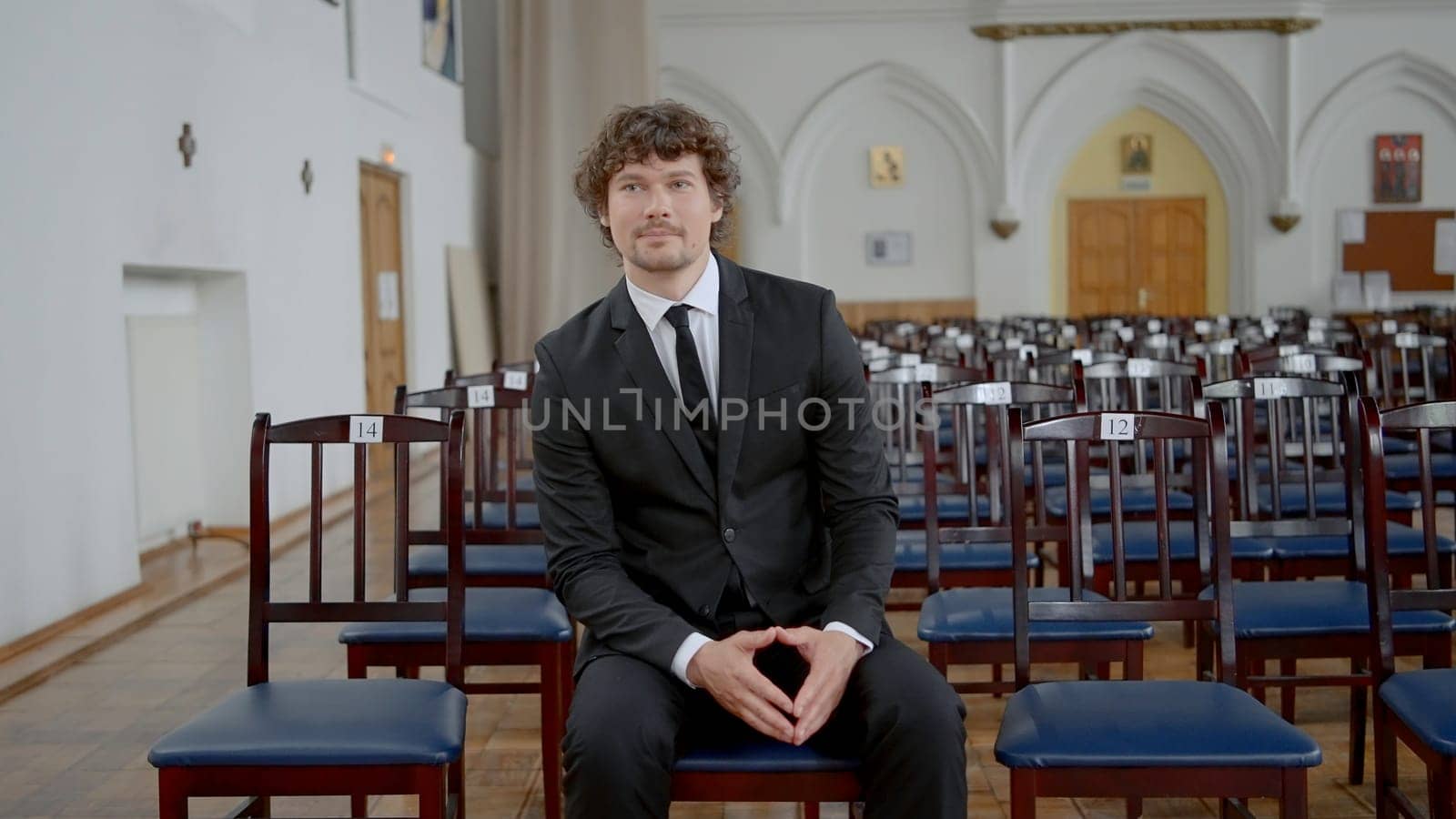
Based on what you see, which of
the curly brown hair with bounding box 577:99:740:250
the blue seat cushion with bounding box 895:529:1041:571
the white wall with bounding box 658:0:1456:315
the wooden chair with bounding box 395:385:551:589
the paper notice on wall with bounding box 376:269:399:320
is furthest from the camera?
the white wall with bounding box 658:0:1456:315

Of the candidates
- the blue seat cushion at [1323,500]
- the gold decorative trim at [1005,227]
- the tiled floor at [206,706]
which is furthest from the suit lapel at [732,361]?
the gold decorative trim at [1005,227]

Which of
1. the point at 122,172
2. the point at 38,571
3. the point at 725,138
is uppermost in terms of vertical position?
the point at 122,172

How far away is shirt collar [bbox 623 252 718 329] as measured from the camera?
2387mm

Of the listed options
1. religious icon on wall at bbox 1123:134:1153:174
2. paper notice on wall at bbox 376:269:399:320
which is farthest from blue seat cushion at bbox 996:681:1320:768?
religious icon on wall at bbox 1123:134:1153:174

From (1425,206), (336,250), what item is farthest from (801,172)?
(336,250)

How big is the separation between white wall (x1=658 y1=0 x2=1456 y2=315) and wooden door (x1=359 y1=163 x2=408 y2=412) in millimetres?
7310

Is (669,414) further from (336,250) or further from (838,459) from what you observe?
(336,250)

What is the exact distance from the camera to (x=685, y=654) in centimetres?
217

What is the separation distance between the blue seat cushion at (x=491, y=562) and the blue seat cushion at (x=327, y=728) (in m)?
1.17

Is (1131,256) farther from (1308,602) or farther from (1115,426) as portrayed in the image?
(1115,426)

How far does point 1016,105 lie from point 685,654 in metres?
15.9

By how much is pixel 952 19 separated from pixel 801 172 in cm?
264

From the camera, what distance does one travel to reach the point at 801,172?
17422 millimetres

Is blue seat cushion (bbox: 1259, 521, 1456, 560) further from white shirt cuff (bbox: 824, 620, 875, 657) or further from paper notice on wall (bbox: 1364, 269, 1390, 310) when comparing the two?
paper notice on wall (bbox: 1364, 269, 1390, 310)
